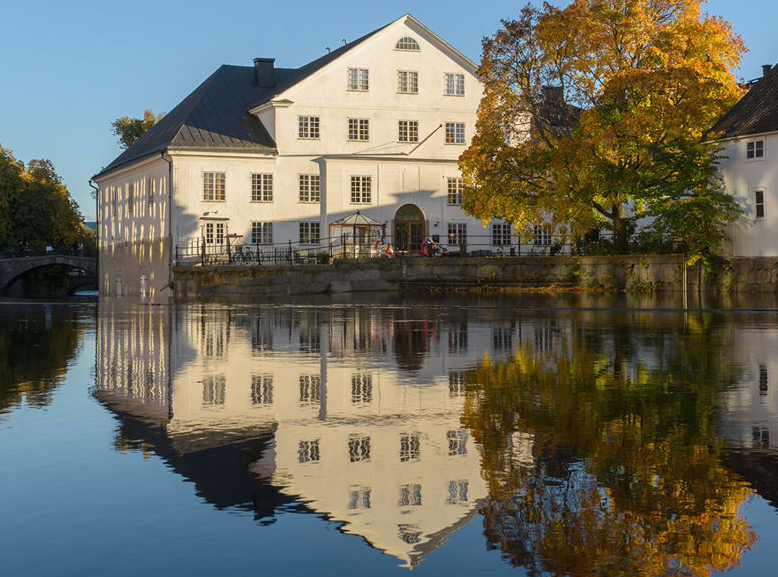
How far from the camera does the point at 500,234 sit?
7012 centimetres

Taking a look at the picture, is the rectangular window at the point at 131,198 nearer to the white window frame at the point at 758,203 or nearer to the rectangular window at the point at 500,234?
the rectangular window at the point at 500,234

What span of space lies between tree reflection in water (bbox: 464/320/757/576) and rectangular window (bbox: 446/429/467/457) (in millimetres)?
137

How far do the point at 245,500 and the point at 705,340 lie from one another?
14.9 m

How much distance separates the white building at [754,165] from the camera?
52.9 metres

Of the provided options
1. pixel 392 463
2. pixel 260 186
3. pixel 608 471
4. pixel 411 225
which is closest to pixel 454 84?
pixel 411 225

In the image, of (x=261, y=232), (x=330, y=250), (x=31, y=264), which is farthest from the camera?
(x=31, y=264)

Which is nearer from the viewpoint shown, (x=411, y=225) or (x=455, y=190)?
(x=411, y=225)

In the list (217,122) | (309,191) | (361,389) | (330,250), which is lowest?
(361,389)

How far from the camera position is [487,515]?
275 inches

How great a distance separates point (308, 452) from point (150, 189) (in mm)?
64803

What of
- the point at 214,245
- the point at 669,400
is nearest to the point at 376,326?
the point at 669,400

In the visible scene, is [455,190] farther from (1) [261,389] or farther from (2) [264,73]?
(1) [261,389]

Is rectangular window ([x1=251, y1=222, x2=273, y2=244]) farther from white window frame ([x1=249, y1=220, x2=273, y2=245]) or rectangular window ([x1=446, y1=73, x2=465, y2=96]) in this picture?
rectangular window ([x1=446, y1=73, x2=465, y2=96])

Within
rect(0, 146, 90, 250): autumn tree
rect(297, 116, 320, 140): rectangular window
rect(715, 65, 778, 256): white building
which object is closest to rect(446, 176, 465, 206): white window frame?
rect(297, 116, 320, 140): rectangular window
